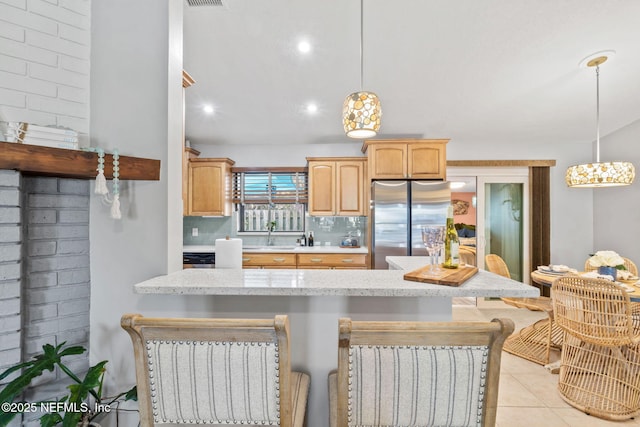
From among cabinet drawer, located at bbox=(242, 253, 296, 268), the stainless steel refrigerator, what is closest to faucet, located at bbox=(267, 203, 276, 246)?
cabinet drawer, located at bbox=(242, 253, 296, 268)

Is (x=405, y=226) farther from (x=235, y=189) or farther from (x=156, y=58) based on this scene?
(x=156, y=58)

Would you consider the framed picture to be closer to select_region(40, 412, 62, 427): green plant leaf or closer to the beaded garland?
the beaded garland

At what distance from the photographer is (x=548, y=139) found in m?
4.18

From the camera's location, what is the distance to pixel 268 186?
174 inches

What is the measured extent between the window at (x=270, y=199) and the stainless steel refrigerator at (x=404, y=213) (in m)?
1.28

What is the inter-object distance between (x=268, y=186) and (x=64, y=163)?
330 cm

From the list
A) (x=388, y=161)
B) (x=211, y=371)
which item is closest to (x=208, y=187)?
(x=388, y=161)

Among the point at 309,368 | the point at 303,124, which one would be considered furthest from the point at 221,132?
the point at 309,368

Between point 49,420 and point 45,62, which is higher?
point 45,62

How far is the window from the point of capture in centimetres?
439

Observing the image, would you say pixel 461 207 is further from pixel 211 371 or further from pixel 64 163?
pixel 64 163

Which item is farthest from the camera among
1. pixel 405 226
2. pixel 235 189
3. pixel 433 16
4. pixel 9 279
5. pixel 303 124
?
pixel 235 189

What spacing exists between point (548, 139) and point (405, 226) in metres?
2.68

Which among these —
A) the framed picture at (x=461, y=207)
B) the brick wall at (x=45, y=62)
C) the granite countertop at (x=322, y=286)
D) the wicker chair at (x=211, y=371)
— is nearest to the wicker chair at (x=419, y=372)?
the wicker chair at (x=211, y=371)
